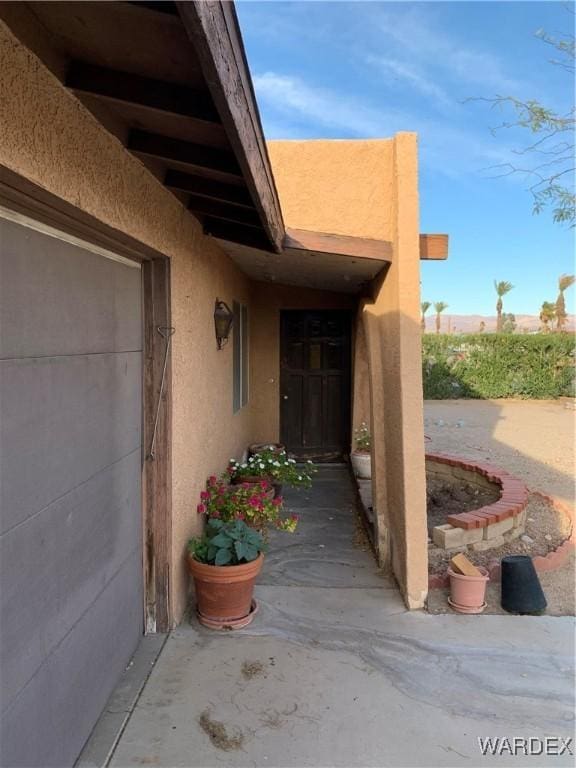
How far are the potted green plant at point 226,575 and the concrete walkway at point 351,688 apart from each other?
0.10 m

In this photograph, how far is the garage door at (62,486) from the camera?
1.81 m

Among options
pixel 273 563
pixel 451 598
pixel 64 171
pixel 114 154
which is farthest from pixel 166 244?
pixel 451 598

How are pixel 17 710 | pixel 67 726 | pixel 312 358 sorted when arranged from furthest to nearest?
pixel 312 358 → pixel 67 726 → pixel 17 710

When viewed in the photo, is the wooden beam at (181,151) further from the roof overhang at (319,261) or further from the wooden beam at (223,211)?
the roof overhang at (319,261)

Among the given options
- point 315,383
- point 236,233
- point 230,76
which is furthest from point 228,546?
point 315,383

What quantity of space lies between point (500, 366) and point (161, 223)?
16360mm

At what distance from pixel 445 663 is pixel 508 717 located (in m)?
0.48

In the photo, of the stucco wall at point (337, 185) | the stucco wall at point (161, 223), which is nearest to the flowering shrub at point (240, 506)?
the stucco wall at point (161, 223)

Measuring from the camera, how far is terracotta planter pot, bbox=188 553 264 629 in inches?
132

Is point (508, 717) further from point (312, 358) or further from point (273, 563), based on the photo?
point (312, 358)

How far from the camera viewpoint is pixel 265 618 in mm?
3572

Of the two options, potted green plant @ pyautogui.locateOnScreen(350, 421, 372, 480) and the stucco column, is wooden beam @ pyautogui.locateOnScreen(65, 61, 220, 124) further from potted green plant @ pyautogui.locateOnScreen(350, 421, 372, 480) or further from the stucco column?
potted green plant @ pyautogui.locateOnScreen(350, 421, 372, 480)

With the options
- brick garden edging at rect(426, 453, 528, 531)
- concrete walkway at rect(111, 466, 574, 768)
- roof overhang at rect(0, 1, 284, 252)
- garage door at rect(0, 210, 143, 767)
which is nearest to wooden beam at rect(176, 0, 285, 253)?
roof overhang at rect(0, 1, 284, 252)

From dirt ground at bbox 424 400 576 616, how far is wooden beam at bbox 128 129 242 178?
3221 mm
